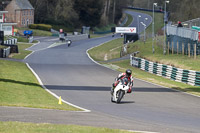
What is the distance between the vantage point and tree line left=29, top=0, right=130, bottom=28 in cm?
11706

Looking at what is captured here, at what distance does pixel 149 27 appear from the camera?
12912cm

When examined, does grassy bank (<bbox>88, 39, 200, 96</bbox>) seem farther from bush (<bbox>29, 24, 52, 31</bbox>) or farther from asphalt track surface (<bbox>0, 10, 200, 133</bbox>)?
bush (<bbox>29, 24, 52, 31</bbox>)

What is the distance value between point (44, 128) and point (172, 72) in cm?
2459

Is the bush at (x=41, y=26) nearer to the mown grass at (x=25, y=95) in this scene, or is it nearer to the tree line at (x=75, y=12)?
the tree line at (x=75, y=12)

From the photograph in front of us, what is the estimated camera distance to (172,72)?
35781mm

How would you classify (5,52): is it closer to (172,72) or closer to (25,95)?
(172,72)

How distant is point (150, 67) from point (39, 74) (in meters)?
11.5

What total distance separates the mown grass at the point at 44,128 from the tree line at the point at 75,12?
341 ft

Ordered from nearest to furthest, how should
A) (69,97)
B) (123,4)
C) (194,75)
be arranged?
(69,97) → (194,75) → (123,4)

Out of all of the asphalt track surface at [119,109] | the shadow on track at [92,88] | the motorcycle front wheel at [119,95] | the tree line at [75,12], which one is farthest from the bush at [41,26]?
the motorcycle front wheel at [119,95]

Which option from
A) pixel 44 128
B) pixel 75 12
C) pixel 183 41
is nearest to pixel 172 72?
pixel 183 41

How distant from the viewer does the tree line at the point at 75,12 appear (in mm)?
117062

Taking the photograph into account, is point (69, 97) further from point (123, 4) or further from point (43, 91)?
point (123, 4)

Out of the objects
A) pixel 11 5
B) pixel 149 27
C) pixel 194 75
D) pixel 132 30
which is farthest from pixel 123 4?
pixel 194 75
